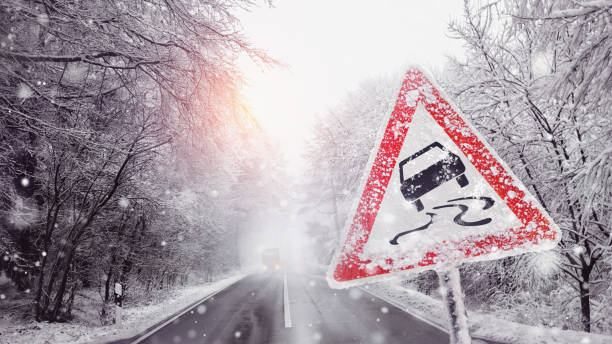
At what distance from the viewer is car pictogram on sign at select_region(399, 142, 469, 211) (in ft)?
4.51

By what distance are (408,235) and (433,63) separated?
1502 cm

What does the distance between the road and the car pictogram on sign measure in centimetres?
561

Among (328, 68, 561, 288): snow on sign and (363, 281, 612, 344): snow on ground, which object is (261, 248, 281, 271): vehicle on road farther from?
(328, 68, 561, 288): snow on sign

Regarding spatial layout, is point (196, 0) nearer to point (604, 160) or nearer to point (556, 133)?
point (604, 160)

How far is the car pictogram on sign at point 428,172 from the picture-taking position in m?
1.37

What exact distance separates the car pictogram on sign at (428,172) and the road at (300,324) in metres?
5.61

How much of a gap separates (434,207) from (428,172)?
157 mm

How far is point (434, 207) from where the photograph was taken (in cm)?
133

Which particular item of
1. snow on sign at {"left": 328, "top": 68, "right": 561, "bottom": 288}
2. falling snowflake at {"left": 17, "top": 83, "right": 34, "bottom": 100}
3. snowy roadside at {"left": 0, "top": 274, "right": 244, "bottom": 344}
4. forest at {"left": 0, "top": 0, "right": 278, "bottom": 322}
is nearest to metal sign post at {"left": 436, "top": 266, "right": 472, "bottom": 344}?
snow on sign at {"left": 328, "top": 68, "right": 561, "bottom": 288}

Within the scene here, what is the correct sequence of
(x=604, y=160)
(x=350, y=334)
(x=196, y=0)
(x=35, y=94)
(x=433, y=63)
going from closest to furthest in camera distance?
(x=604, y=160)
(x=35, y=94)
(x=196, y=0)
(x=350, y=334)
(x=433, y=63)

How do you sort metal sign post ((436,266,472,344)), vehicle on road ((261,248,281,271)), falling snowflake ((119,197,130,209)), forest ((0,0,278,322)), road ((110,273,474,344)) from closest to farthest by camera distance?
metal sign post ((436,266,472,344)), forest ((0,0,278,322)), road ((110,273,474,344)), falling snowflake ((119,197,130,209)), vehicle on road ((261,248,281,271))

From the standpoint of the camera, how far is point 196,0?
552 centimetres

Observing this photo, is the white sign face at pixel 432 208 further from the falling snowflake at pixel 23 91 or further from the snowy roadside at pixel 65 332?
the snowy roadside at pixel 65 332

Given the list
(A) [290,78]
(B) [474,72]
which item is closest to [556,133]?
(B) [474,72]
